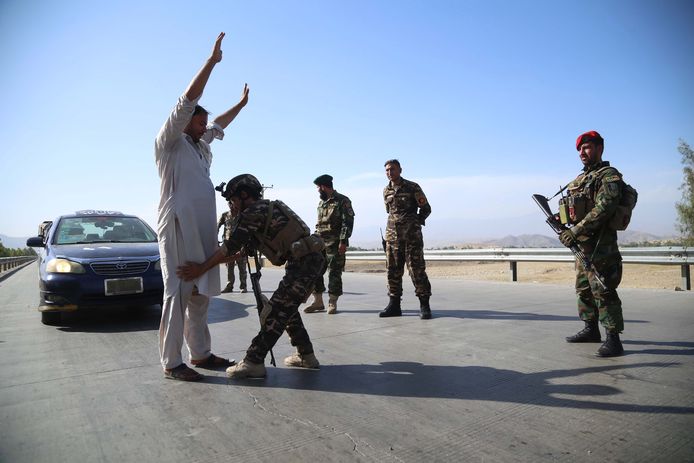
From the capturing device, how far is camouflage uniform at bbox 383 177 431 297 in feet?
19.6

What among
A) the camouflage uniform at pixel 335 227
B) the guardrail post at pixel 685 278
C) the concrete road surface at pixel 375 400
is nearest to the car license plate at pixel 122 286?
the concrete road surface at pixel 375 400

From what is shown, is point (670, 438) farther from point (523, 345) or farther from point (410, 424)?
point (523, 345)

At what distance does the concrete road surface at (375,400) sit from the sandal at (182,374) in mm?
86

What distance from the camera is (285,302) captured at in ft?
11.0

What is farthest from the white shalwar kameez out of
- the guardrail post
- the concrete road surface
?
the guardrail post

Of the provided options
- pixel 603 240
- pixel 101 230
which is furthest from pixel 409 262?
pixel 101 230

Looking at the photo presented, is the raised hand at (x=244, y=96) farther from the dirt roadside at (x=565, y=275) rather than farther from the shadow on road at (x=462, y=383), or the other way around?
the dirt roadside at (x=565, y=275)

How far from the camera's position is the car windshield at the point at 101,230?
20.9ft

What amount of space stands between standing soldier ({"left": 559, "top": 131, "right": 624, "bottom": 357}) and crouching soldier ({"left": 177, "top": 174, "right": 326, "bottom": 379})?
255 cm

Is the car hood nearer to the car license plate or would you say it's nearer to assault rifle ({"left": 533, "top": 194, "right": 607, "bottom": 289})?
the car license plate

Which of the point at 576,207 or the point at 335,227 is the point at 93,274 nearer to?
the point at 335,227

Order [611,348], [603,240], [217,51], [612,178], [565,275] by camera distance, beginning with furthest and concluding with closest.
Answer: [565,275] → [603,240] → [612,178] → [611,348] → [217,51]

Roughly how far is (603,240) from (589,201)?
1.30 feet

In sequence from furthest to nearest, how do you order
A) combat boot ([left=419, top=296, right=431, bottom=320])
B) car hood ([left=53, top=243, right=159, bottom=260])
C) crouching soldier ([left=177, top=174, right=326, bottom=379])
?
combat boot ([left=419, top=296, right=431, bottom=320]), car hood ([left=53, top=243, right=159, bottom=260]), crouching soldier ([left=177, top=174, right=326, bottom=379])
